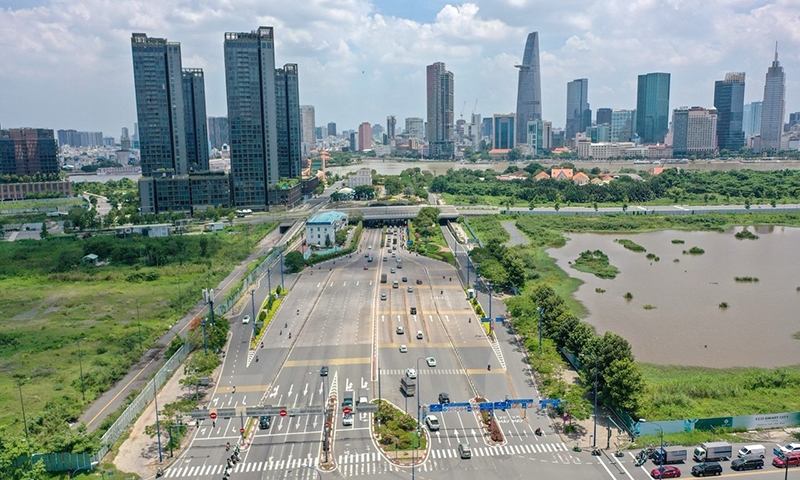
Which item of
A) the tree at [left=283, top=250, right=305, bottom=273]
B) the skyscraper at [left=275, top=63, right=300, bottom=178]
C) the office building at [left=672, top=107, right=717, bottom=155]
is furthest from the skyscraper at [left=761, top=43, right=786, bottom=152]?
the tree at [left=283, top=250, right=305, bottom=273]

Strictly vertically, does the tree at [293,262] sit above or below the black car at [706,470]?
above

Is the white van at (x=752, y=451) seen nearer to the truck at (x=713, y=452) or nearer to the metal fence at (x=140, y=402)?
the truck at (x=713, y=452)

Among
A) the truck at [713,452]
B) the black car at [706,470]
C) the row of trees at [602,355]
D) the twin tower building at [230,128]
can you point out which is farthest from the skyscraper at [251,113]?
the black car at [706,470]

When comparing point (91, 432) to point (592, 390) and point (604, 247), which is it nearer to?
point (592, 390)

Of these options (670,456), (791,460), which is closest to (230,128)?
(670,456)

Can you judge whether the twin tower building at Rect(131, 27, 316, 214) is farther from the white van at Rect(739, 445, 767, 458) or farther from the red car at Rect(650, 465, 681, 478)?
the white van at Rect(739, 445, 767, 458)
